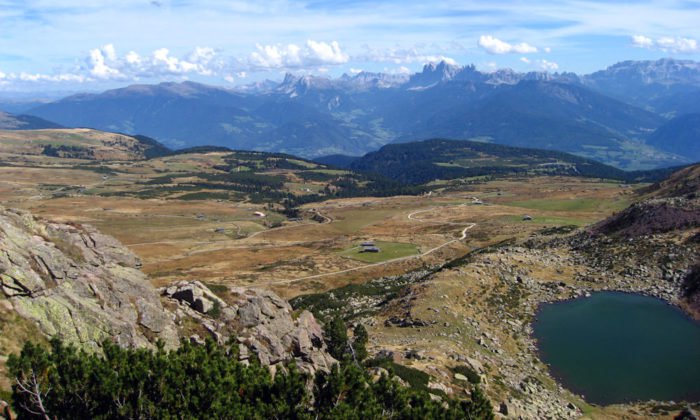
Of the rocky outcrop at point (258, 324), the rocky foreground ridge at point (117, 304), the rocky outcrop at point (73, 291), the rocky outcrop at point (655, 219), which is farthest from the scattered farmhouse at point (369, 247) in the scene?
the rocky outcrop at point (73, 291)

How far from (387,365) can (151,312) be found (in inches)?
818

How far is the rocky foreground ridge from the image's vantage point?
36.4 metres

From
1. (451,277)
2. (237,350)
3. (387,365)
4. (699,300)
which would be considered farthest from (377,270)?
(237,350)

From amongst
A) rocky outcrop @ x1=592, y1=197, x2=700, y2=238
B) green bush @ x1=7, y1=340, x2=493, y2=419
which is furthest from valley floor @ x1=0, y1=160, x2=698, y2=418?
green bush @ x1=7, y1=340, x2=493, y2=419

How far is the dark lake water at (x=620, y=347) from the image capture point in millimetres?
54219

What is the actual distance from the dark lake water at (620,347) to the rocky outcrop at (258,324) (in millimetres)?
28894

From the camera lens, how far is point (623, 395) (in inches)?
2077

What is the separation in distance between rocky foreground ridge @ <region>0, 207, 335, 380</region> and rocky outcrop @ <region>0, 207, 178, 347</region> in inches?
2.8

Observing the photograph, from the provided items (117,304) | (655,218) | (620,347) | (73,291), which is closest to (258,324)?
(117,304)

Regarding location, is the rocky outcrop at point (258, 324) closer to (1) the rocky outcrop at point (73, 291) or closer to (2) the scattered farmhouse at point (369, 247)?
(1) the rocky outcrop at point (73, 291)

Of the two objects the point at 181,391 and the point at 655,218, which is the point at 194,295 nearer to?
the point at 181,391

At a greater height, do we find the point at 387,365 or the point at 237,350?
the point at 237,350

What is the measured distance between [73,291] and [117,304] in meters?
3.52

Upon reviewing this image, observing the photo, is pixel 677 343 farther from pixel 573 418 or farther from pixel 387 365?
pixel 387 365
